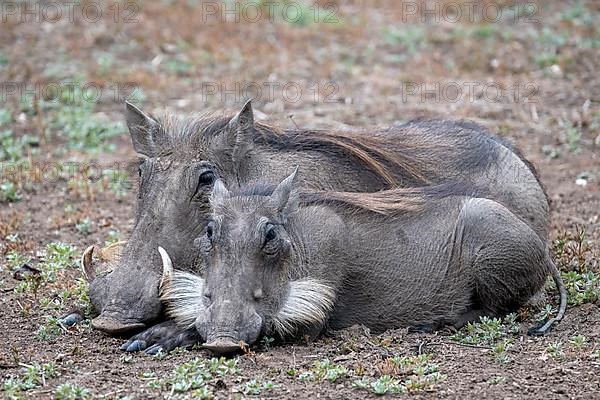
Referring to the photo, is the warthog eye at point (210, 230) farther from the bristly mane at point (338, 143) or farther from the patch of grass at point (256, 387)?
the patch of grass at point (256, 387)

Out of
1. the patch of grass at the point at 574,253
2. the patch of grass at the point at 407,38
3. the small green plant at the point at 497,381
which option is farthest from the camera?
the patch of grass at the point at 407,38

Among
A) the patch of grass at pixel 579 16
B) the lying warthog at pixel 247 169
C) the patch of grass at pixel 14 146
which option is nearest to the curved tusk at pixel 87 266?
the lying warthog at pixel 247 169

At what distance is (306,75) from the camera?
1120 centimetres

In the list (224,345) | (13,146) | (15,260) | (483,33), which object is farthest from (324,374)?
(483,33)

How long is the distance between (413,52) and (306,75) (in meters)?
1.36

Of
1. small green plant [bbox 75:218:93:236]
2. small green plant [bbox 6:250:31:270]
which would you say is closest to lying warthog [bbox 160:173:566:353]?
small green plant [bbox 6:250:31:270]

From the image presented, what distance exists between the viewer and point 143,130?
6016 mm

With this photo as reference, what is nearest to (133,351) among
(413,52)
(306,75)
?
(306,75)

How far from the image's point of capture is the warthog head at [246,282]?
507cm

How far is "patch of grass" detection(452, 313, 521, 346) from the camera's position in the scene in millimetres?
5379

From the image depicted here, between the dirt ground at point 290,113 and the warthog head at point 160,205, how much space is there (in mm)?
192

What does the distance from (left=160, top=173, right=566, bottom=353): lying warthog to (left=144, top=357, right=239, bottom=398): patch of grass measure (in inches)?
4.8

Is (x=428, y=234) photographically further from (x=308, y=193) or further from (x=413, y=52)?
(x=413, y=52)

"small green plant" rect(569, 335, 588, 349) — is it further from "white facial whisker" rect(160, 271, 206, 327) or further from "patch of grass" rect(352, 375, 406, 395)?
"white facial whisker" rect(160, 271, 206, 327)
